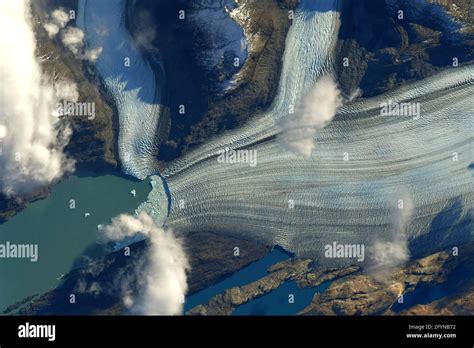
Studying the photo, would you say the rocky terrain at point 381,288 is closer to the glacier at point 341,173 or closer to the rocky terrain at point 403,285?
the rocky terrain at point 403,285

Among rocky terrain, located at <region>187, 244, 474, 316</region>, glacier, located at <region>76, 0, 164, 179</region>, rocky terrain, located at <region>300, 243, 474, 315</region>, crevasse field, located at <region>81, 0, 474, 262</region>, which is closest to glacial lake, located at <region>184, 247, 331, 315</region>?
rocky terrain, located at <region>187, 244, 474, 316</region>

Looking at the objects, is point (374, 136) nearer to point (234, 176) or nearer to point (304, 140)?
point (304, 140)

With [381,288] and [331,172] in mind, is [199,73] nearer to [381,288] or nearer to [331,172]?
[331,172]

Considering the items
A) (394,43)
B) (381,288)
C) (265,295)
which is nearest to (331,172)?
(381,288)

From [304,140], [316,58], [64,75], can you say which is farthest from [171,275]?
[316,58]

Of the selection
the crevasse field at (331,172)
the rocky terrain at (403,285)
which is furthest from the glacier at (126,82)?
the rocky terrain at (403,285)
